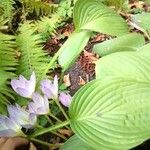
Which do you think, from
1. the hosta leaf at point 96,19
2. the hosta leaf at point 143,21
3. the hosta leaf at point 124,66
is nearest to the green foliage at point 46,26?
the hosta leaf at point 96,19

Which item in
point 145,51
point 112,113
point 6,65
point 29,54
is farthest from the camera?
point 29,54

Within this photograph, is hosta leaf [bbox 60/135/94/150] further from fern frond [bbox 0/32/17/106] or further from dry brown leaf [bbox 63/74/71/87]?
dry brown leaf [bbox 63/74/71/87]

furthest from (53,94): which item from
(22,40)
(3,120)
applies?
(22,40)

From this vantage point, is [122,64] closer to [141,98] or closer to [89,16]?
[141,98]

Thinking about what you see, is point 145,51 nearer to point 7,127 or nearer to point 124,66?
point 124,66

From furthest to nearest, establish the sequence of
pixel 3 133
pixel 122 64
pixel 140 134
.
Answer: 1. pixel 3 133
2. pixel 122 64
3. pixel 140 134

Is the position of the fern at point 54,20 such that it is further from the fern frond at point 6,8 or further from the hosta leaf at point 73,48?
the hosta leaf at point 73,48

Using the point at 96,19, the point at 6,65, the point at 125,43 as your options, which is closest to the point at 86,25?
the point at 96,19
